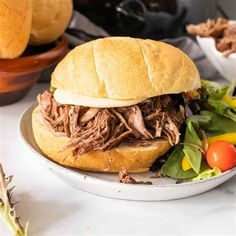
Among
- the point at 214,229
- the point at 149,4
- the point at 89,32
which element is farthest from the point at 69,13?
the point at 214,229

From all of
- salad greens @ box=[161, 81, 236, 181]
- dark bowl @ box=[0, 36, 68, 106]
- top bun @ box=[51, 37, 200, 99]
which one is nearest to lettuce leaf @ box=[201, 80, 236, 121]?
salad greens @ box=[161, 81, 236, 181]

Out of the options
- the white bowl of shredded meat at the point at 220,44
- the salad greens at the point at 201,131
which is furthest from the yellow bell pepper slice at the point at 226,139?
the white bowl of shredded meat at the point at 220,44

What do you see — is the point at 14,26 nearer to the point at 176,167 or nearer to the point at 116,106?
the point at 116,106

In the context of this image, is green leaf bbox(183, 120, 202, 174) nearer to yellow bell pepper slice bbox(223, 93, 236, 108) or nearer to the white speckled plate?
the white speckled plate

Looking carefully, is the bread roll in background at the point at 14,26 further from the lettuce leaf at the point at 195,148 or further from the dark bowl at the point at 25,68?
the lettuce leaf at the point at 195,148

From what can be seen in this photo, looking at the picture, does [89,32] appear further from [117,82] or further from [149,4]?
[117,82]

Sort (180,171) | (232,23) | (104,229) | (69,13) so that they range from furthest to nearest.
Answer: (232,23) → (69,13) → (180,171) → (104,229)
